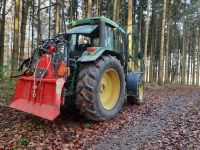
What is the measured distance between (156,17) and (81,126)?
82.4 feet

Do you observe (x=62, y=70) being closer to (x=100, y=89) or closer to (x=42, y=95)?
(x=42, y=95)

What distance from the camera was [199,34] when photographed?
33.4 metres

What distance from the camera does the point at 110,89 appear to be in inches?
287

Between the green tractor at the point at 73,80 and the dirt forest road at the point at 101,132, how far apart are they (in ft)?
1.18

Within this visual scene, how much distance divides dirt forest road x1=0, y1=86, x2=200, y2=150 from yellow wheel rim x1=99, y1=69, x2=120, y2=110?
443mm

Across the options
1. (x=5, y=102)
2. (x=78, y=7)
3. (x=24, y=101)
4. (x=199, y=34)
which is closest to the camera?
(x=24, y=101)

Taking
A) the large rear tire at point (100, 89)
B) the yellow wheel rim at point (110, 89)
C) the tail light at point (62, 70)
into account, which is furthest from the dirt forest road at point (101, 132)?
the tail light at point (62, 70)

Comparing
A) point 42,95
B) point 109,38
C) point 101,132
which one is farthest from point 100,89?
point 109,38

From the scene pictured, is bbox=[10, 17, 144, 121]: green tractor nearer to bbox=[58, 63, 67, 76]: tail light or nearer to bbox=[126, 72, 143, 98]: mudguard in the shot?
bbox=[58, 63, 67, 76]: tail light

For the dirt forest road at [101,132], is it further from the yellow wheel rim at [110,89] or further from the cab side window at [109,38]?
the cab side window at [109,38]

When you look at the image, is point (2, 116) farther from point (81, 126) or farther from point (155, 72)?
point (155, 72)

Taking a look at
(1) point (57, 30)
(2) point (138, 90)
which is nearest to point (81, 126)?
(2) point (138, 90)

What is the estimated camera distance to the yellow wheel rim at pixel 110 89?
7.01m

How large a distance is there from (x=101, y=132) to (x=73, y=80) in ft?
4.32
